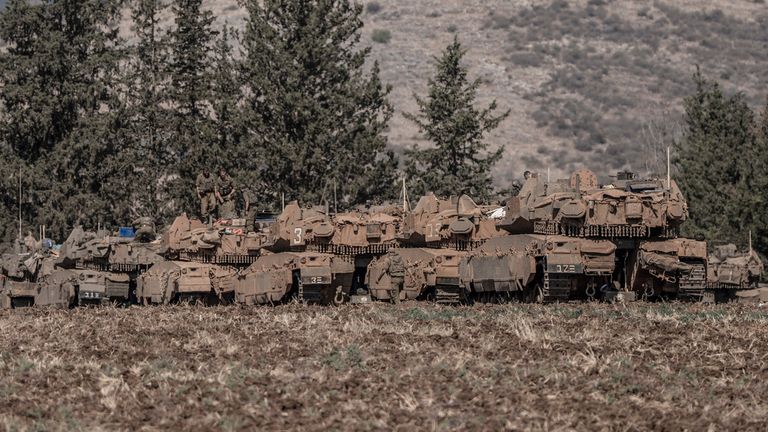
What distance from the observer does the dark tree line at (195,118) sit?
62.2 meters

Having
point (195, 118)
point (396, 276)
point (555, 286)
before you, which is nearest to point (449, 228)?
point (396, 276)

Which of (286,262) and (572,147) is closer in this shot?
(286,262)

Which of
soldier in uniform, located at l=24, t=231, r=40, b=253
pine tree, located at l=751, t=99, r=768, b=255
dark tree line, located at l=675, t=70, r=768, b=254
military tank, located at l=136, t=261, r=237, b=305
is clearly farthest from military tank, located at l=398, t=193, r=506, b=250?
dark tree line, located at l=675, t=70, r=768, b=254

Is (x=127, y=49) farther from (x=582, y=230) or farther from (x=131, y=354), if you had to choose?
(x=131, y=354)

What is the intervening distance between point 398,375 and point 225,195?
31655 millimetres

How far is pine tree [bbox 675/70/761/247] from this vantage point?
57594 millimetres

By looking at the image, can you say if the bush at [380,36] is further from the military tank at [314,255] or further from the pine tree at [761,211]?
the military tank at [314,255]

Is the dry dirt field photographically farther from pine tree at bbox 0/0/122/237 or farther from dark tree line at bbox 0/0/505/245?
pine tree at bbox 0/0/122/237

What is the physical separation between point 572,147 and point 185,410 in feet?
403

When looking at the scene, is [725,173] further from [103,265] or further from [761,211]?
[103,265]

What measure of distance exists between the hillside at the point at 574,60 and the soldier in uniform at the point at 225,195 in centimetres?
7634

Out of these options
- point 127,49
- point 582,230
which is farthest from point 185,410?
point 127,49

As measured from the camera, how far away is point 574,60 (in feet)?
528

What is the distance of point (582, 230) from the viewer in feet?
103
